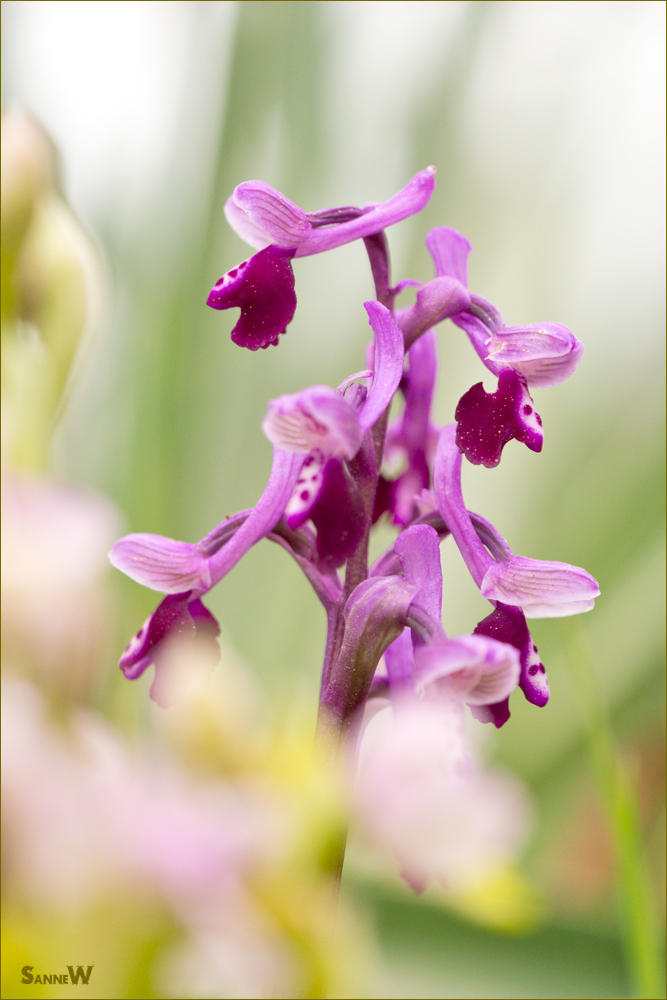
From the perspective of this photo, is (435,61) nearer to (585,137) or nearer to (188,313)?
(585,137)

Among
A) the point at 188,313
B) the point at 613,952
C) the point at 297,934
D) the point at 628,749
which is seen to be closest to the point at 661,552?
the point at 628,749

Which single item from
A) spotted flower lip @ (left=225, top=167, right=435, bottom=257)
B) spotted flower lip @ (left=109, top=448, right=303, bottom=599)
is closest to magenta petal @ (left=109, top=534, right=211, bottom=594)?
spotted flower lip @ (left=109, top=448, right=303, bottom=599)

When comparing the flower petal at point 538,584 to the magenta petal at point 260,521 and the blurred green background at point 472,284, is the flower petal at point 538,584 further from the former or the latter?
the blurred green background at point 472,284

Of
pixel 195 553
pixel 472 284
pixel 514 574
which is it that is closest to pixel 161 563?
pixel 195 553

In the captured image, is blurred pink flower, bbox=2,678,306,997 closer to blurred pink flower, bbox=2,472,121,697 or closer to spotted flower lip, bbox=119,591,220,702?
blurred pink flower, bbox=2,472,121,697

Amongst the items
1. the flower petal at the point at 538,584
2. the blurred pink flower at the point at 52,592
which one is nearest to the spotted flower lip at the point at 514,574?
the flower petal at the point at 538,584

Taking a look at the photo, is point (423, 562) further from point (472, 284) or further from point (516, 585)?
point (472, 284)

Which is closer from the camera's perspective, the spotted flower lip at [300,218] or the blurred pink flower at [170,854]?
the blurred pink flower at [170,854]
